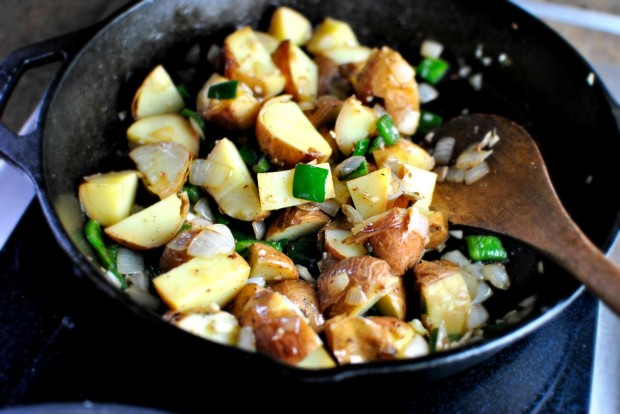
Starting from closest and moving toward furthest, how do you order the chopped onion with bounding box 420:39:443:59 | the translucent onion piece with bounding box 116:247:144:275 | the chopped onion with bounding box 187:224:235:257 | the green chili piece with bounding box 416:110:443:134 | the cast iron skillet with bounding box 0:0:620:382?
the cast iron skillet with bounding box 0:0:620:382
the chopped onion with bounding box 187:224:235:257
the translucent onion piece with bounding box 116:247:144:275
the green chili piece with bounding box 416:110:443:134
the chopped onion with bounding box 420:39:443:59

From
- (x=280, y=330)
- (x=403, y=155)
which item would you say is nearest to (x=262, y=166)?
(x=403, y=155)

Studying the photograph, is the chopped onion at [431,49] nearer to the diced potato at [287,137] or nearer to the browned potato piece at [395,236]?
the diced potato at [287,137]

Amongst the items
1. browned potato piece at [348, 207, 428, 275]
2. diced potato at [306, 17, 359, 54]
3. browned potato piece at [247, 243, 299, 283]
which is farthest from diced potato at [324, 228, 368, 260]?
diced potato at [306, 17, 359, 54]

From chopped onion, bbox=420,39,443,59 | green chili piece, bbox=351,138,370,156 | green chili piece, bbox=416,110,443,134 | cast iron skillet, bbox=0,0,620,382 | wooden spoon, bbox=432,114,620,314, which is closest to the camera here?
cast iron skillet, bbox=0,0,620,382

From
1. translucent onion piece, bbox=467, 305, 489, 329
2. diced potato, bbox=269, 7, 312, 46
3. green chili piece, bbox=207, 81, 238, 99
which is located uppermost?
diced potato, bbox=269, 7, 312, 46

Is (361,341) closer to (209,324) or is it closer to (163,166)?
(209,324)

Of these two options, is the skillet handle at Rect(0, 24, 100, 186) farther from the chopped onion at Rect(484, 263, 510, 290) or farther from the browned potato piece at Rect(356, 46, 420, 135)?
the chopped onion at Rect(484, 263, 510, 290)
